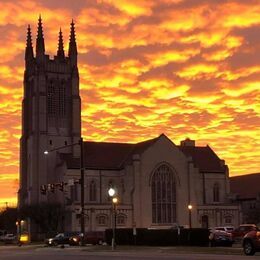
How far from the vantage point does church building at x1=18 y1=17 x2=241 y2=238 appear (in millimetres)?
109375

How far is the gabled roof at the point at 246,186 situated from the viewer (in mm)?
132625

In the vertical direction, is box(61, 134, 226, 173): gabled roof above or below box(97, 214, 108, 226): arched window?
above

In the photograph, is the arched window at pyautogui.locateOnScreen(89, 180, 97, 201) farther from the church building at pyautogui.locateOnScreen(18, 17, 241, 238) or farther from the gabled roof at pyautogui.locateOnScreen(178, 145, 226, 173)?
the gabled roof at pyautogui.locateOnScreen(178, 145, 226, 173)

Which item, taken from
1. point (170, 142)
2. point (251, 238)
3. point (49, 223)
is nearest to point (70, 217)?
point (49, 223)

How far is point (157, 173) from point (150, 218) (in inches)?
321

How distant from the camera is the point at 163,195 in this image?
112250mm

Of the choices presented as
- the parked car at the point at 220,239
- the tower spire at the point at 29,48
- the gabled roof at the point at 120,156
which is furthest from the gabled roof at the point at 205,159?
the parked car at the point at 220,239

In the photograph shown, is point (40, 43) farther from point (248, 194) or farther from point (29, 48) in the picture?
point (248, 194)

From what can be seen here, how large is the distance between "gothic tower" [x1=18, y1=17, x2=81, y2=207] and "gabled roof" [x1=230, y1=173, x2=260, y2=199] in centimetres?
3860

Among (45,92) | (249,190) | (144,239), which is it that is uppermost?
(45,92)

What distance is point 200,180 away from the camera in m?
120

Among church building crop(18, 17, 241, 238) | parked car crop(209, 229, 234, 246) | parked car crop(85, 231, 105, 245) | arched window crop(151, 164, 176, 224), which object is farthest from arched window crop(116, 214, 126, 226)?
parked car crop(209, 229, 234, 246)

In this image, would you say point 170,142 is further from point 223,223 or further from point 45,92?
point 45,92

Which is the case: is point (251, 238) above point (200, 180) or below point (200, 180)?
below
